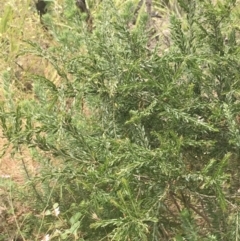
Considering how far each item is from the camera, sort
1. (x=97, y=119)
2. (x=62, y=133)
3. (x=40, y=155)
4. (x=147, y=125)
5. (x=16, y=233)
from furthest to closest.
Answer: (x=16, y=233) → (x=40, y=155) → (x=97, y=119) → (x=147, y=125) → (x=62, y=133)

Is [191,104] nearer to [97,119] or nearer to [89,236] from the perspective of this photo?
[97,119]

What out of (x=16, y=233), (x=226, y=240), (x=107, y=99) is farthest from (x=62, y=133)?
(x=16, y=233)

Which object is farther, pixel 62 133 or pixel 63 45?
pixel 63 45

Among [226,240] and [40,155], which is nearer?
[226,240]

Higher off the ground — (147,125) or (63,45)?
(63,45)

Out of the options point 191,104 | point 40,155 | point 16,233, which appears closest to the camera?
point 191,104

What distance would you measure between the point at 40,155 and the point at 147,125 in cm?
57

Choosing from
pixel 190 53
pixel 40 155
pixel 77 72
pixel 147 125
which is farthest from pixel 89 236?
pixel 190 53

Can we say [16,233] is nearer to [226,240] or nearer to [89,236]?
[89,236]

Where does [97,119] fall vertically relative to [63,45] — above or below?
below

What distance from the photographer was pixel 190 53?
1.50 m

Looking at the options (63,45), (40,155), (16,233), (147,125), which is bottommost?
(16,233)

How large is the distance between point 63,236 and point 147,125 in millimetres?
540

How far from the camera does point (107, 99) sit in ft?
4.87
